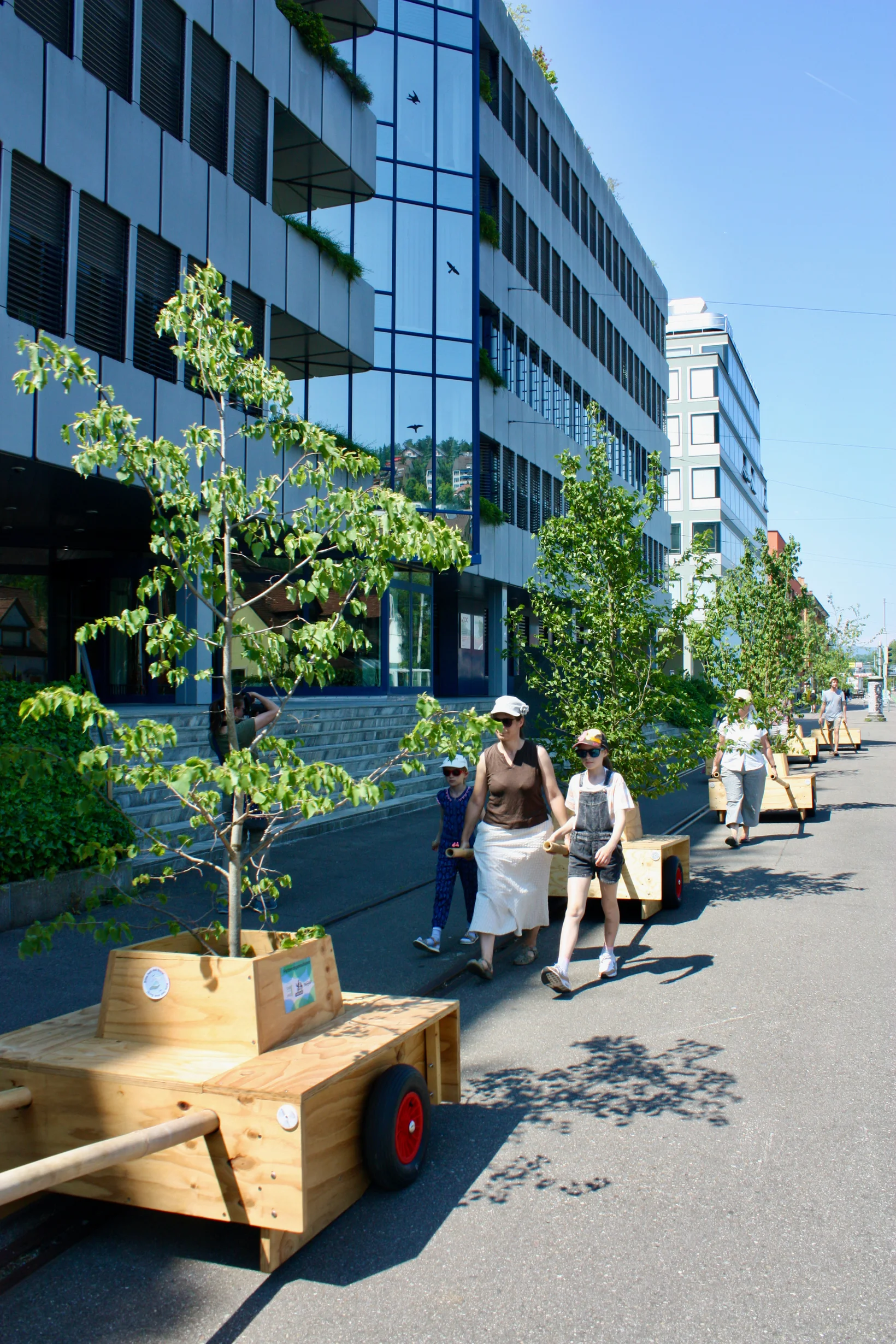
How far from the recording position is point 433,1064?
4469 millimetres

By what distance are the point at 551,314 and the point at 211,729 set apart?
26.7m

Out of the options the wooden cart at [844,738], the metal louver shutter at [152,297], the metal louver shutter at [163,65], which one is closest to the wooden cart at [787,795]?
the metal louver shutter at [152,297]

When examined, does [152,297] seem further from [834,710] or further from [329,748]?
[834,710]

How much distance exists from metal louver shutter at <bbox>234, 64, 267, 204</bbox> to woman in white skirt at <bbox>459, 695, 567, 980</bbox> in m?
13.6

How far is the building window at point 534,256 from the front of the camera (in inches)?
1196

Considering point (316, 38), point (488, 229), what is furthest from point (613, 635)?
point (488, 229)

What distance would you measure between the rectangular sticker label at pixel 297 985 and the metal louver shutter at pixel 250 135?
16.0 m

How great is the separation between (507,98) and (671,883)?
25591mm

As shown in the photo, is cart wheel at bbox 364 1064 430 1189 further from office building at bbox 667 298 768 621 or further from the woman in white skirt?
office building at bbox 667 298 768 621

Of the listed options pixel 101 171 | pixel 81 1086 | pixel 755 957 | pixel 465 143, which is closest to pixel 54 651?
pixel 101 171

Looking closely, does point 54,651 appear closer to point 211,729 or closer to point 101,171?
point 101,171

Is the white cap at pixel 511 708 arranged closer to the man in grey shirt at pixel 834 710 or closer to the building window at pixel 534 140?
the man in grey shirt at pixel 834 710

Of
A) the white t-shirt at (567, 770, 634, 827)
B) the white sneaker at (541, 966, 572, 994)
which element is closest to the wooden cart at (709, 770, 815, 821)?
the white t-shirt at (567, 770, 634, 827)

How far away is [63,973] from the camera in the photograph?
692cm
